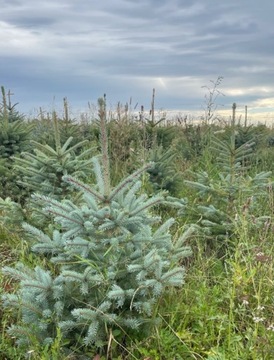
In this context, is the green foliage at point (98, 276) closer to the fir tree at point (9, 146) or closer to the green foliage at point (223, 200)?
the green foliage at point (223, 200)

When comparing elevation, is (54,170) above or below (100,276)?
above

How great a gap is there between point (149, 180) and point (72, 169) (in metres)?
1.96

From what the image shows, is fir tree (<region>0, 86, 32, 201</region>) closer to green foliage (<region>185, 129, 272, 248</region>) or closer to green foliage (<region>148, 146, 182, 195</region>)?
green foliage (<region>148, 146, 182, 195</region>)

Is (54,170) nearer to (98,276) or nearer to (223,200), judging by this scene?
(223,200)

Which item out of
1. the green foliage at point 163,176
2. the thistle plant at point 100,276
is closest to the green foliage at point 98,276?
the thistle plant at point 100,276

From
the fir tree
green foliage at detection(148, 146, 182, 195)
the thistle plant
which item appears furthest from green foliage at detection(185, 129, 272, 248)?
the fir tree

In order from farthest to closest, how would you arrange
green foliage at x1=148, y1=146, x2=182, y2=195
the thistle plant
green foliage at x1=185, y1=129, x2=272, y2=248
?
green foliage at x1=148, y1=146, x2=182, y2=195, green foliage at x1=185, y1=129, x2=272, y2=248, the thistle plant

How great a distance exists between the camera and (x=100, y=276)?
3.48 m

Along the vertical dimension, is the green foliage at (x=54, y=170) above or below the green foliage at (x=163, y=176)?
above

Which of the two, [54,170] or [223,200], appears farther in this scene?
[223,200]

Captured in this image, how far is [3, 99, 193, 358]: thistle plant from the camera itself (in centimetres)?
344

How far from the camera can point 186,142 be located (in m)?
12.9

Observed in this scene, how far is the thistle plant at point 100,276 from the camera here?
11.3 ft

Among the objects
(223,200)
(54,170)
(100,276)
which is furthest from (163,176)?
(100,276)
